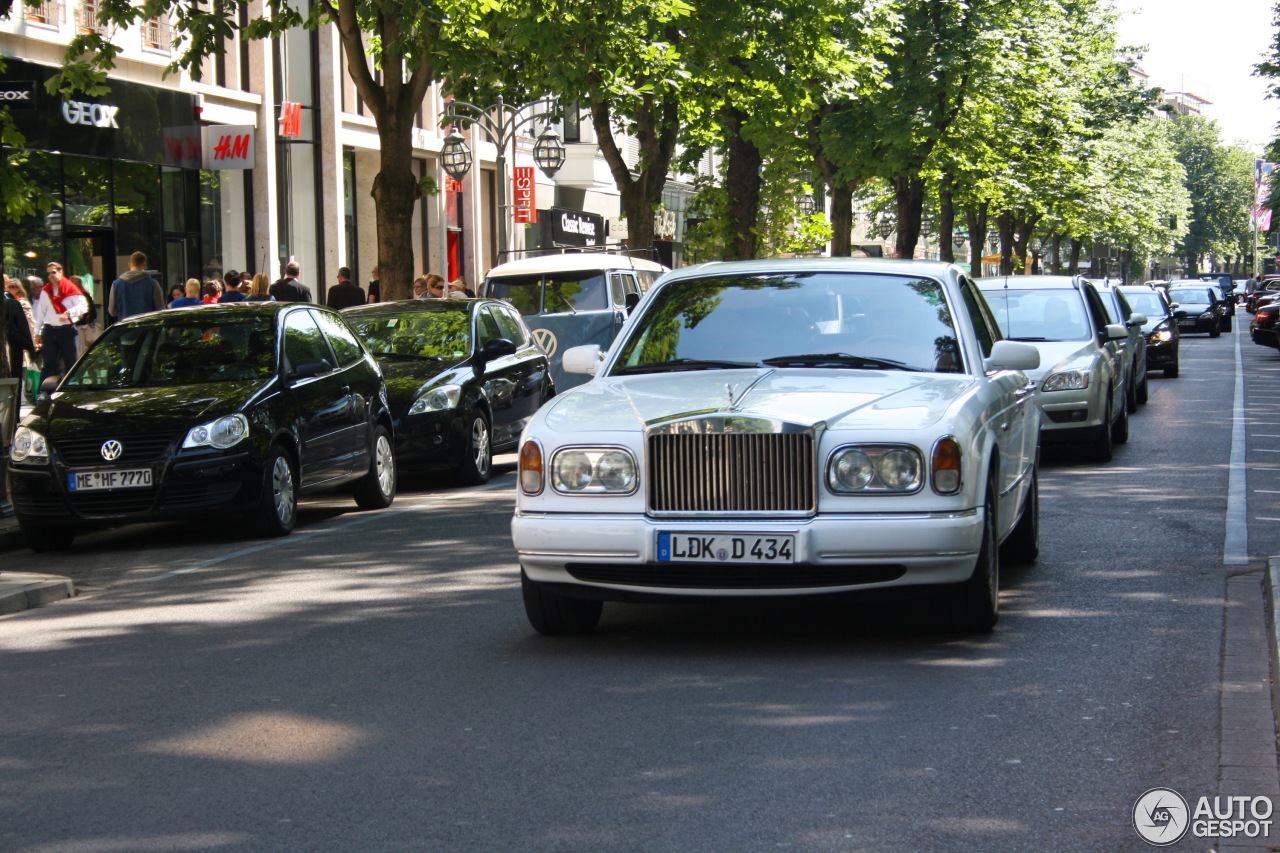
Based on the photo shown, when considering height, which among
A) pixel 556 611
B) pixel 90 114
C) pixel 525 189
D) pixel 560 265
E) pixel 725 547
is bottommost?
pixel 556 611

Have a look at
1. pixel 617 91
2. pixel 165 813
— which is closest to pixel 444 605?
pixel 165 813

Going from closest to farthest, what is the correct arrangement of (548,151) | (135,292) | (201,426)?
(201,426)
(135,292)
(548,151)

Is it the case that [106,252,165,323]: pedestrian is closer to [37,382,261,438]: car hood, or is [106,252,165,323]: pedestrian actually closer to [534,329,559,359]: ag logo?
[534,329,559,359]: ag logo

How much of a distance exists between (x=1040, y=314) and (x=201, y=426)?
8.46 metres

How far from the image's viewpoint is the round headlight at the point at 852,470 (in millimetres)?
7254

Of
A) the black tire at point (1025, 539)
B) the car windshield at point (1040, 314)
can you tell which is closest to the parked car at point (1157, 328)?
the car windshield at point (1040, 314)

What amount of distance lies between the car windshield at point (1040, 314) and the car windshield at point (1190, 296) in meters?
42.7

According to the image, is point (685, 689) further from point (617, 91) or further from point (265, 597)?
point (617, 91)

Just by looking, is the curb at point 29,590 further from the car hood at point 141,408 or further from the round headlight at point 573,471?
the round headlight at point 573,471

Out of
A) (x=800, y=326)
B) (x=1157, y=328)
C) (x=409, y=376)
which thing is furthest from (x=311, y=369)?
(x=1157, y=328)

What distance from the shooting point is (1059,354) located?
16156 millimetres

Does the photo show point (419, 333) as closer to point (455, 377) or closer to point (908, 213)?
point (455, 377)

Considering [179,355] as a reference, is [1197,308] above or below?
above

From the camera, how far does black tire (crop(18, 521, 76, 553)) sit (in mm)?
12420
